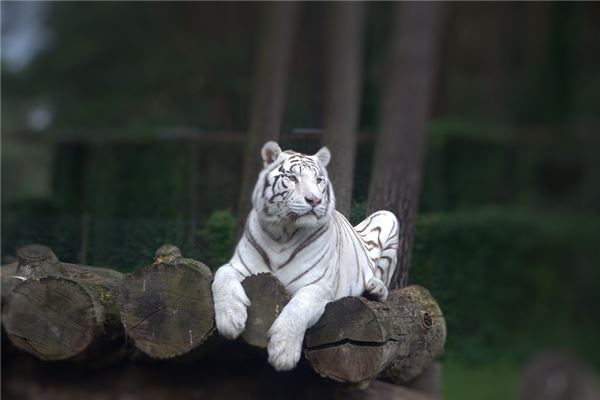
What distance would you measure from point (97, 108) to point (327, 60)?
5.61 metres

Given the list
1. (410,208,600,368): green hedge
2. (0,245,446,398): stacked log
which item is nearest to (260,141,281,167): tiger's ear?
(0,245,446,398): stacked log

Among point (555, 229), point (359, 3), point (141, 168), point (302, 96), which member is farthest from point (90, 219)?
point (555, 229)

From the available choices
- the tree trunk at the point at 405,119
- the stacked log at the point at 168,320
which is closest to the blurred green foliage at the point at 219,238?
the tree trunk at the point at 405,119

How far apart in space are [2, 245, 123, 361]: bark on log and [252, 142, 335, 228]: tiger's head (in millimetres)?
866

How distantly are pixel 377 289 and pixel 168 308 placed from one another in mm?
999

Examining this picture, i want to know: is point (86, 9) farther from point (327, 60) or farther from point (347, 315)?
point (347, 315)

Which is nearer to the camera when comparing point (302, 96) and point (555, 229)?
point (302, 96)

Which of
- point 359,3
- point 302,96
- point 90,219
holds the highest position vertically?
point 359,3

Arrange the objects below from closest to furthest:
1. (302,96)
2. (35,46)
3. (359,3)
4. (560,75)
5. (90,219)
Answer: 1. (90,219)
2. (302,96)
3. (359,3)
4. (560,75)
5. (35,46)

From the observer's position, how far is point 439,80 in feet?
41.6

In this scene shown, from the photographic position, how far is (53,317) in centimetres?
482

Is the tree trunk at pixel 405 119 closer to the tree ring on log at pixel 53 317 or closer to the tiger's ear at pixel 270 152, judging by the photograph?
the tiger's ear at pixel 270 152

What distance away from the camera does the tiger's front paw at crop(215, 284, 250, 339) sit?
448 centimetres

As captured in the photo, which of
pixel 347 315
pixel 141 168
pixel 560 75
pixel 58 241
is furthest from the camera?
pixel 560 75
